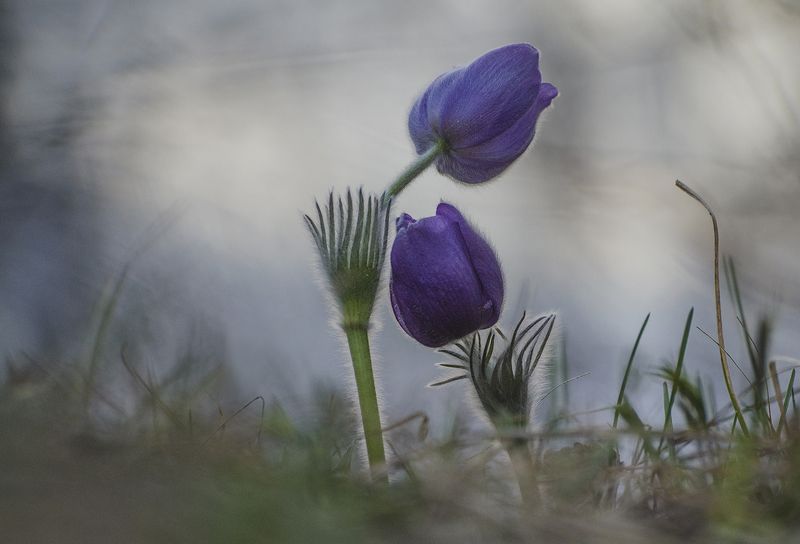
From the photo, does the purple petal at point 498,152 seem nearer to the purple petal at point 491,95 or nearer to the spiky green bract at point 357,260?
the purple petal at point 491,95

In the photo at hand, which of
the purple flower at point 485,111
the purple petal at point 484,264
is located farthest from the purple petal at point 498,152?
the purple petal at point 484,264

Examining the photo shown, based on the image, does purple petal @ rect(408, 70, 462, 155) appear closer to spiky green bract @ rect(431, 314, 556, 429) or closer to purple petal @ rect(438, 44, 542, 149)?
purple petal @ rect(438, 44, 542, 149)

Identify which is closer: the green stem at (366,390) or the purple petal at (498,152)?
the green stem at (366,390)

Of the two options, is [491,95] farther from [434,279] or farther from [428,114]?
[434,279]

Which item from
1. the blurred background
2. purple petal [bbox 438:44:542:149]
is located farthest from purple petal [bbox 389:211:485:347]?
the blurred background

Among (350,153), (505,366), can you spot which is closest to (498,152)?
(505,366)

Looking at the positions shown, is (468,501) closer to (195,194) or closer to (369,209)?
(369,209)

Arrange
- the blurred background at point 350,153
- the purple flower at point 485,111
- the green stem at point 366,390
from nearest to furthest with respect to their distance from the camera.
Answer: the green stem at point 366,390 < the purple flower at point 485,111 < the blurred background at point 350,153

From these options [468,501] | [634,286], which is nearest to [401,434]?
[468,501]
